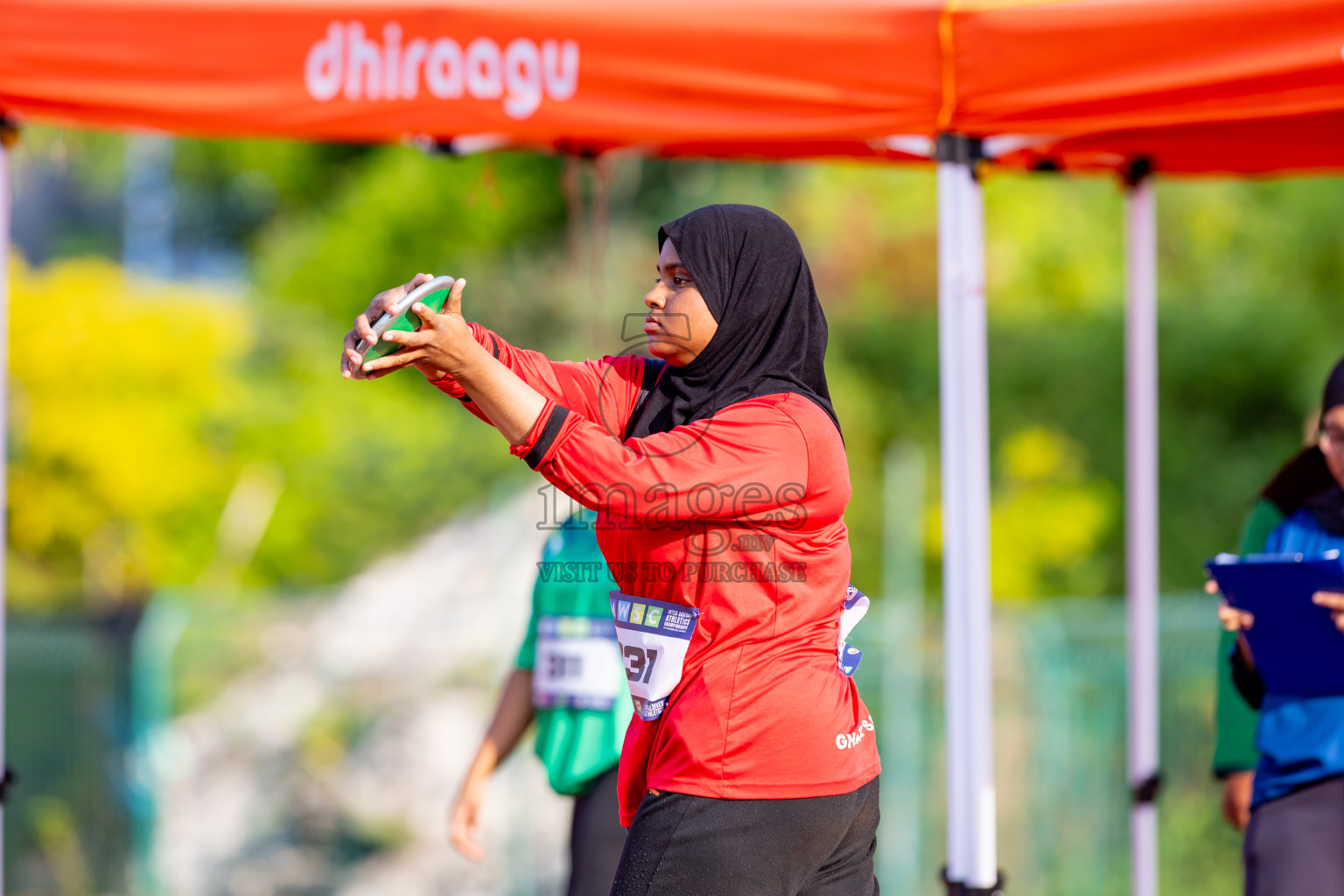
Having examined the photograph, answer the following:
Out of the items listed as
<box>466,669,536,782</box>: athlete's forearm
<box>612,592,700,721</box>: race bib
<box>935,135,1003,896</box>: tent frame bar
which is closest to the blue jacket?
<box>935,135,1003,896</box>: tent frame bar

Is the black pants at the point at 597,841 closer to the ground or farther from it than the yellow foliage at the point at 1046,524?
closer to the ground

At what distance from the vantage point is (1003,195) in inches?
468

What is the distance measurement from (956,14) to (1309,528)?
1.32 m

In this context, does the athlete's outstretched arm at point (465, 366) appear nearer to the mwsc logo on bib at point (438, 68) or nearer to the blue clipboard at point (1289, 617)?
the mwsc logo on bib at point (438, 68)

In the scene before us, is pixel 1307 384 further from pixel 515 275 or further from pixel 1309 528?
pixel 1309 528

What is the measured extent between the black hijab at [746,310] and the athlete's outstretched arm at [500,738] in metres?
1.31

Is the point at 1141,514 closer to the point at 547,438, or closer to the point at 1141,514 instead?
the point at 1141,514

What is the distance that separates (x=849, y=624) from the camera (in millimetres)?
2223

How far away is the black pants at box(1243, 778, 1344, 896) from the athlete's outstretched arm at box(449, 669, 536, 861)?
1614 millimetres

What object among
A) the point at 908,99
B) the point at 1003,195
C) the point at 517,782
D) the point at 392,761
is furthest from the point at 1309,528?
the point at 1003,195

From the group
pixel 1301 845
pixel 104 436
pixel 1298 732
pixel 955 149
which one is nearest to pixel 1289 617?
pixel 1298 732

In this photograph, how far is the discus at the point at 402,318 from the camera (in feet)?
5.99

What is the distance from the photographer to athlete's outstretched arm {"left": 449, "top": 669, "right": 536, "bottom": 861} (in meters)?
3.20

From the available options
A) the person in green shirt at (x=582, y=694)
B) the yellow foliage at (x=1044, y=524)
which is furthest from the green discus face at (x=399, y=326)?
the yellow foliage at (x=1044, y=524)
